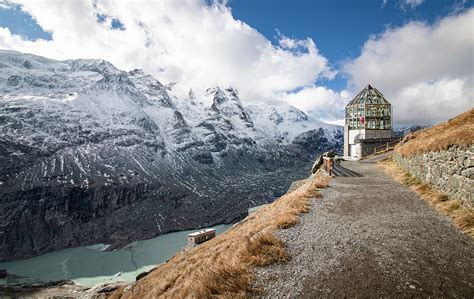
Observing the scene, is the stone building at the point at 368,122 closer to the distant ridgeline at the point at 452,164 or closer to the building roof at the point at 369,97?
the building roof at the point at 369,97

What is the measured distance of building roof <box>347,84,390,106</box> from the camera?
55.9 m

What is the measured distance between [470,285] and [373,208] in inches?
298

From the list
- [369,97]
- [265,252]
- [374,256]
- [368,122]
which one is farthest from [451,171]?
[369,97]

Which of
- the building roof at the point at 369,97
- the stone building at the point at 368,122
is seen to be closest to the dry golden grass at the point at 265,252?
the stone building at the point at 368,122

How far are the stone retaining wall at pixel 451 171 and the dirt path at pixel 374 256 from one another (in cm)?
147

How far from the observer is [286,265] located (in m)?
9.28

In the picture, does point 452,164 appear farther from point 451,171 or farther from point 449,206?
point 449,206

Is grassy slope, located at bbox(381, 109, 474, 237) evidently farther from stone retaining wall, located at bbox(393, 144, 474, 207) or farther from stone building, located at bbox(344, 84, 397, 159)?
stone building, located at bbox(344, 84, 397, 159)

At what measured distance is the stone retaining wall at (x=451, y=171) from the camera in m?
12.7

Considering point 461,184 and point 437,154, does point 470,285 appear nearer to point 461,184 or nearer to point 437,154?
point 461,184

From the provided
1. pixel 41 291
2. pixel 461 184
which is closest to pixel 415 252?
pixel 461 184

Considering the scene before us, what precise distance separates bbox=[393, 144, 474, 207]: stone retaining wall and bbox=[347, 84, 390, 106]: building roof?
38938 mm

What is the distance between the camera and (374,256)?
915 centimetres

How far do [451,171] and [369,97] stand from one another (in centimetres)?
4564
